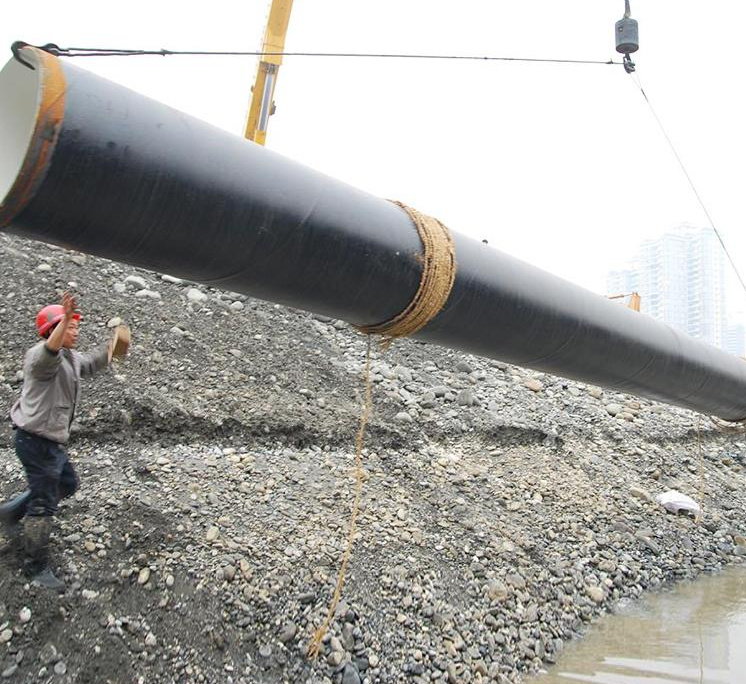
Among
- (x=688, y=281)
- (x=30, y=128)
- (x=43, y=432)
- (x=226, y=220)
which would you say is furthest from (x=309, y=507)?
(x=688, y=281)

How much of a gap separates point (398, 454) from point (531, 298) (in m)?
4.08

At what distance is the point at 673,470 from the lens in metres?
8.68

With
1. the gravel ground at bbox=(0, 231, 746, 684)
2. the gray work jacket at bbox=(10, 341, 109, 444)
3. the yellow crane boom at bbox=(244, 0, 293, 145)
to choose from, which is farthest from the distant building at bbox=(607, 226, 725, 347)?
the gray work jacket at bbox=(10, 341, 109, 444)

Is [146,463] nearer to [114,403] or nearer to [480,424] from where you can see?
[114,403]

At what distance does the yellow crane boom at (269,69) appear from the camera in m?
10.8

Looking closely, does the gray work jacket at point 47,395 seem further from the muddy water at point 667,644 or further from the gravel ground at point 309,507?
the muddy water at point 667,644

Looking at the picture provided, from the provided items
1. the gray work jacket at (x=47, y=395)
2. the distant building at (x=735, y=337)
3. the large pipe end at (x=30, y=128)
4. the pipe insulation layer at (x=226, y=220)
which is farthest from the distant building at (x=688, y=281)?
the large pipe end at (x=30, y=128)

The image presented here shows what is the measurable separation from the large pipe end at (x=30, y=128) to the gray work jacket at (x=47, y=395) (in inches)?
74.5

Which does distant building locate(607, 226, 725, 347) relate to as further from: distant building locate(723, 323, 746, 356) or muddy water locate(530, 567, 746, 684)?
muddy water locate(530, 567, 746, 684)

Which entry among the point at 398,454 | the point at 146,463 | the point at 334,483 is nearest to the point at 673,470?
the point at 398,454

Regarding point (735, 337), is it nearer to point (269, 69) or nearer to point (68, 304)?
point (269, 69)

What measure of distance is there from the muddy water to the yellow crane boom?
842 centimetres

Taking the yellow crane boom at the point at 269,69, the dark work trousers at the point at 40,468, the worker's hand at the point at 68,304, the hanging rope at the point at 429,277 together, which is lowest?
the dark work trousers at the point at 40,468

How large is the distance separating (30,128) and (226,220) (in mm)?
506
